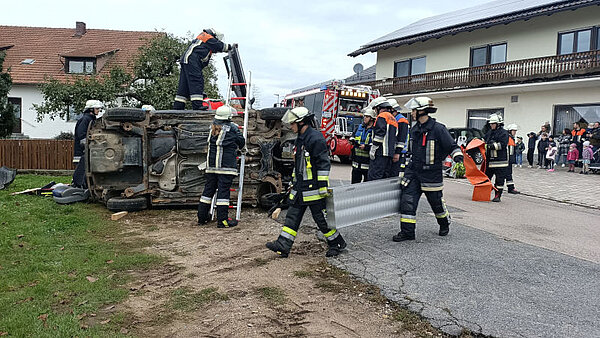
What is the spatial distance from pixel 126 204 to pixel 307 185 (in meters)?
3.89

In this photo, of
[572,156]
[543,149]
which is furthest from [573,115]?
[572,156]

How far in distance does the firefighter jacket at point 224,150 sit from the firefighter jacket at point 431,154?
102 inches

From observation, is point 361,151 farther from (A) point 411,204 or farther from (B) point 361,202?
(B) point 361,202

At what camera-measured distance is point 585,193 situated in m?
11.3

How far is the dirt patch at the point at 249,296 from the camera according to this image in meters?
3.57

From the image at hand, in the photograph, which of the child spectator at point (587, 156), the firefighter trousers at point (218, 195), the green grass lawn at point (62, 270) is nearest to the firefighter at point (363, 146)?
the firefighter trousers at point (218, 195)

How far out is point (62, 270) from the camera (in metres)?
4.76

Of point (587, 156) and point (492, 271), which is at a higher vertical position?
point (587, 156)

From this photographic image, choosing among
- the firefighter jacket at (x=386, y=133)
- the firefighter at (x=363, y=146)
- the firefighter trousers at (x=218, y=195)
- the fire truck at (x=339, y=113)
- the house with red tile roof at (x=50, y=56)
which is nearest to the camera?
the firefighter trousers at (x=218, y=195)

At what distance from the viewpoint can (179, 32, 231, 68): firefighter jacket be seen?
27.4 ft

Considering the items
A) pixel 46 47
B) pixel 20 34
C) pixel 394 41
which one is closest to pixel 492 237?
pixel 394 41

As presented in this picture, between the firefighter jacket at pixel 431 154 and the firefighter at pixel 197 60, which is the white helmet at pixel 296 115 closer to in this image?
the firefighter jacket at pixel 431 154

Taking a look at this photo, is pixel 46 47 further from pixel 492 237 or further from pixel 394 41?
pixel 492 237

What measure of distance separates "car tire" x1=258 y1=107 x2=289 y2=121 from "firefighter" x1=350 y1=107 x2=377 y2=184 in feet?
4.89
